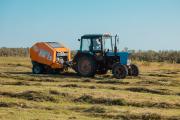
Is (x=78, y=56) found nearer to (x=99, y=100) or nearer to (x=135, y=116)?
(x=99, y=100)

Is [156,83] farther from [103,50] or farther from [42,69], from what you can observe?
[42,69]

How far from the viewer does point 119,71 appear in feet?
79.9

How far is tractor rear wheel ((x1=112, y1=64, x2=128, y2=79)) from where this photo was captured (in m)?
24.2

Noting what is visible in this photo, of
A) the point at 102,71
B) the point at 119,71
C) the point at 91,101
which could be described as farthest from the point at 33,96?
the point at 102,71

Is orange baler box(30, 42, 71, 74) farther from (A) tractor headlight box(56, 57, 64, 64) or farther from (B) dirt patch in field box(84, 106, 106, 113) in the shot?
(B) dirt patch in field box(84, 106, 106, 113)

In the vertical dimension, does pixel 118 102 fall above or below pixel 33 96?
below

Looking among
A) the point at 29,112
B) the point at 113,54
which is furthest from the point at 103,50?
the point at 29,112

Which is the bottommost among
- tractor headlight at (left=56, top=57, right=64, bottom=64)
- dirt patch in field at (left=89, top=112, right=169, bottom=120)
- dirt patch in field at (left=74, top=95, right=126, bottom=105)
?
dirt patch in field at (left=89, top=112, right=169, bottom=120)

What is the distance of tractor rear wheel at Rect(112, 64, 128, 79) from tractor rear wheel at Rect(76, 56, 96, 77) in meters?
1.59

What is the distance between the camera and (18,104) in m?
15.8

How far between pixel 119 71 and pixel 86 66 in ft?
7.68

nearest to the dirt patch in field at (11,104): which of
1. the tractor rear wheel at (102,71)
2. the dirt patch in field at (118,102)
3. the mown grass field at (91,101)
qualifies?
the mown grass field at (91,101)

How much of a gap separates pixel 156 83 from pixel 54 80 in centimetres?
499

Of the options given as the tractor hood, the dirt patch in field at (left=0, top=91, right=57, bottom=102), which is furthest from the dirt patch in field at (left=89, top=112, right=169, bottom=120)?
the tractor hood
